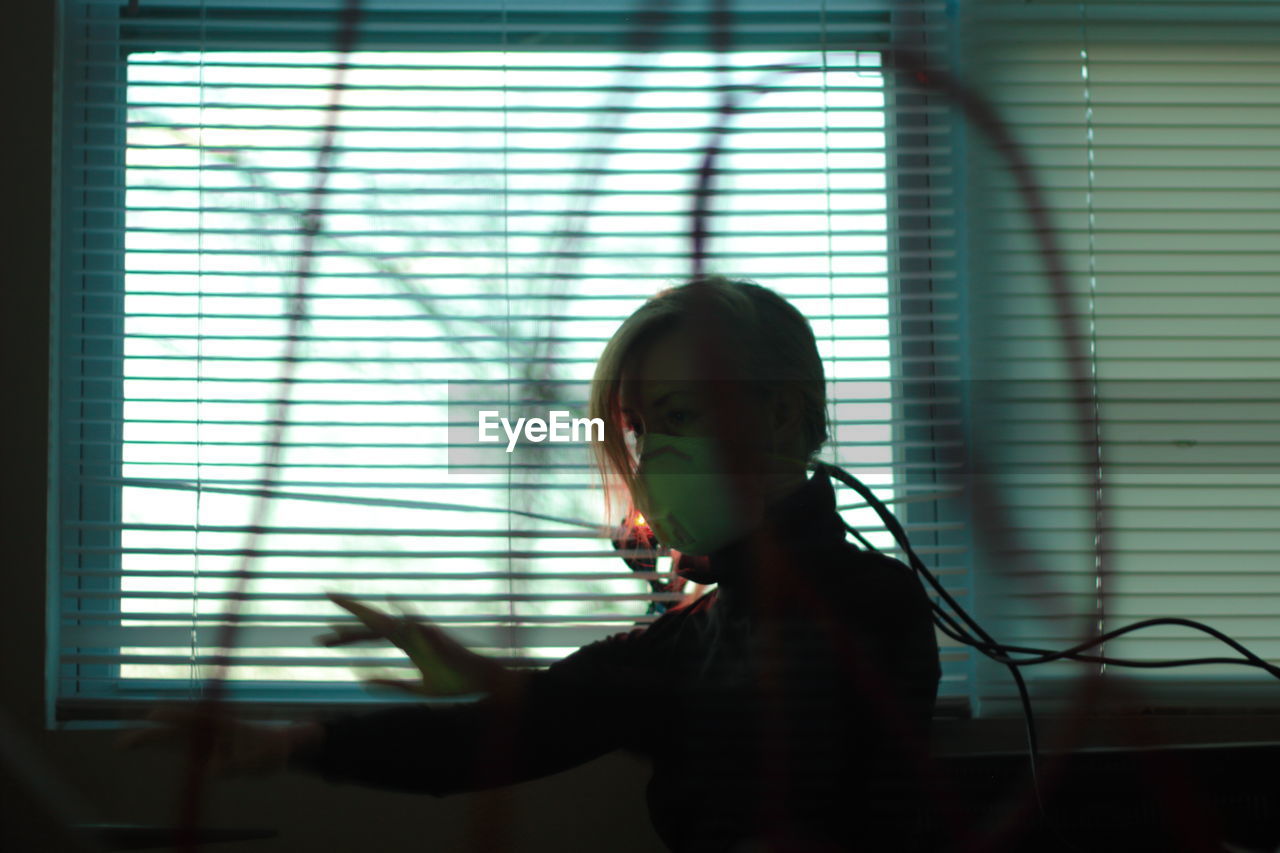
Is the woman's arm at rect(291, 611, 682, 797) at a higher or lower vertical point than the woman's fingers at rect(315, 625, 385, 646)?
lower

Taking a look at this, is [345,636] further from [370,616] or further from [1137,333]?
[1137,333]

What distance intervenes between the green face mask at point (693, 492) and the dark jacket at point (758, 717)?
2 centimetres

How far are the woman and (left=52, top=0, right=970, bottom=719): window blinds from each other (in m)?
0.04

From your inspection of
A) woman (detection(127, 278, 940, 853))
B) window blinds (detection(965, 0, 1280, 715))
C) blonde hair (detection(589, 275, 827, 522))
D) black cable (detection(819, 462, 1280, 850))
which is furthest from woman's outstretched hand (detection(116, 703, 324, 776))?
window blinds (detection(965, 0, 1280, 715))

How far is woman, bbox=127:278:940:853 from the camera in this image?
66 centimetres

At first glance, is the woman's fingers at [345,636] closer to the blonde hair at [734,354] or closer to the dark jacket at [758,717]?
the dark jacket at [758,717]

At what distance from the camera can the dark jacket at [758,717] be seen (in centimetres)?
66

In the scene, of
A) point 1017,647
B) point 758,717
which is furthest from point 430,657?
point 1017,647

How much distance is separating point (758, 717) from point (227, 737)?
449 millimetres

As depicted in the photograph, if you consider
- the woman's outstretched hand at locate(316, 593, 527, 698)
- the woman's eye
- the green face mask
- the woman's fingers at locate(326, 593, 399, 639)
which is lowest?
the woman's outstretched hand at locate(316, 593, 527, 698)

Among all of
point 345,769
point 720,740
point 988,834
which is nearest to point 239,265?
point 345,769

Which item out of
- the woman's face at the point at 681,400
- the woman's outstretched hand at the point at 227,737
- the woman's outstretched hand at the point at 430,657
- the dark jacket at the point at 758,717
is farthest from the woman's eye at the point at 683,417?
the woman's outstretched hand at the point at 227,737

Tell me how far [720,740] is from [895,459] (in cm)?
29

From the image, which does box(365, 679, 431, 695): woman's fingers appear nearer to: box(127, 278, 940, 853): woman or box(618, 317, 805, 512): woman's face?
box(127, 278, 940, 853): woman
